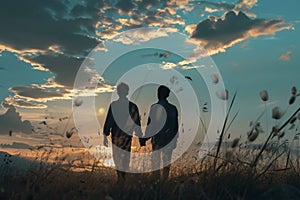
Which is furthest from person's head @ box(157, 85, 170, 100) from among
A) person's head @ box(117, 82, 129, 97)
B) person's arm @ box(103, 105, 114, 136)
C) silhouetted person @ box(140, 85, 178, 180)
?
person's arm @ box(103, 105, 114, 136)

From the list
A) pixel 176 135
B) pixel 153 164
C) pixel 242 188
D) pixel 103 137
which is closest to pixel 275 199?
pixel 242 188

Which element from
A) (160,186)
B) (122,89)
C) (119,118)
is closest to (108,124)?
(119,118)

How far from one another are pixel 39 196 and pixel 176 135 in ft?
14.7

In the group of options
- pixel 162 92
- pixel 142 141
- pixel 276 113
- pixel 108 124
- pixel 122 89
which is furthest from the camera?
pixel 108 124

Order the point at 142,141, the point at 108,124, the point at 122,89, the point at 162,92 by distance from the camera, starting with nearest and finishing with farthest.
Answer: the point at 142,141 < the point at 162,92 < the point at 122,89 < the point at 108,124

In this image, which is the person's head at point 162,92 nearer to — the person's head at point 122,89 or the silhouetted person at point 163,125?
the silhouetted person at point 163,125

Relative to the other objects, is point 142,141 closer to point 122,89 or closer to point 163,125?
point 163,125

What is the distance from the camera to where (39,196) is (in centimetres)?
528

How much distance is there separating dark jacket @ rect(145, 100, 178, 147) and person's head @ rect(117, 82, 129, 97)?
75 centimetres

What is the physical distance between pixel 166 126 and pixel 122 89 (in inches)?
50.9

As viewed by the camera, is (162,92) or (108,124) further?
(108,124)

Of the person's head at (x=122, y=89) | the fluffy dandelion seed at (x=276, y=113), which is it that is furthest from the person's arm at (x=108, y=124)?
the fluffy dandelion seed at (x=276, y=113)

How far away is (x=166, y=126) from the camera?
30.0 feet

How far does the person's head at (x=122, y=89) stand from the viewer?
9422 mm
